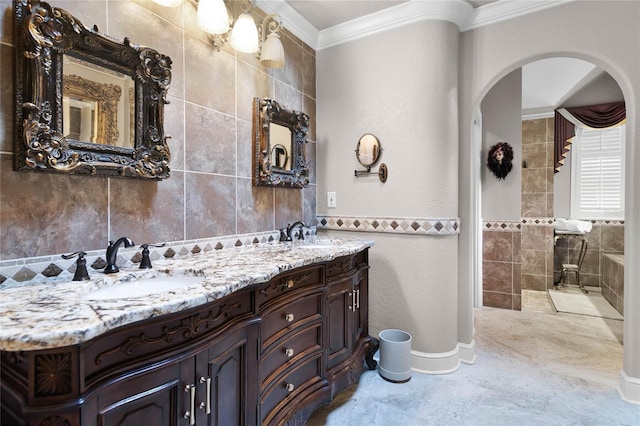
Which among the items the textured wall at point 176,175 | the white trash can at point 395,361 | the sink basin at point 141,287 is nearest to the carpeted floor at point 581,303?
the white trash can at point 395,361

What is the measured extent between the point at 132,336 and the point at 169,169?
0.88 m

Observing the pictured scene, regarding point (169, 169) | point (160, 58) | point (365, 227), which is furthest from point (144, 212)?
point (365, 227)

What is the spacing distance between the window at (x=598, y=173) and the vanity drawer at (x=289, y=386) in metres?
4.65

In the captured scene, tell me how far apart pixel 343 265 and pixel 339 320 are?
31 cm

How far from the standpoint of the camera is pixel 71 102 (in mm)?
1173

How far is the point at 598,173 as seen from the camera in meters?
4.39

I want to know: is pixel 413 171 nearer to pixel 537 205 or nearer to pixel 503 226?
pixel 503 226

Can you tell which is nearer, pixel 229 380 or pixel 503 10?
pixel 229 380

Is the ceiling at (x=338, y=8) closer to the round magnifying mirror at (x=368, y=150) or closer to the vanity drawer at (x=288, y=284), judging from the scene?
the round magnifying mirror at (x=368, y=150)

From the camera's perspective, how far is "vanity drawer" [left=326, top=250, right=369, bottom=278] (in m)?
1.75

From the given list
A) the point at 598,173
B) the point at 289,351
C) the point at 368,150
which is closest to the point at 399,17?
the point at 368,150

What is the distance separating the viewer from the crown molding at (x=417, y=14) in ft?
7.03

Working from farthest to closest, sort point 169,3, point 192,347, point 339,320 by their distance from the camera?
point 339,320 < point 169,3 < point 192,347

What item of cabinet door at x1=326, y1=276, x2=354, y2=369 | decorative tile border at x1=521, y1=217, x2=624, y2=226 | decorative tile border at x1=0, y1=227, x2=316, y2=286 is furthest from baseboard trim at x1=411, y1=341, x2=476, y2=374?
decorative tile border at x1=521, y1=217, x2=624, y2=226
